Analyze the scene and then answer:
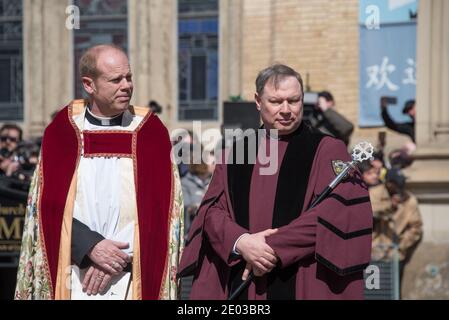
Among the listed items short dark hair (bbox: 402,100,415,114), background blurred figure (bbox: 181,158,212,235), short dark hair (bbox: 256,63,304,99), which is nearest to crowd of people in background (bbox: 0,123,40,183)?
background blurred figure (bbox: 181,158,212,235)

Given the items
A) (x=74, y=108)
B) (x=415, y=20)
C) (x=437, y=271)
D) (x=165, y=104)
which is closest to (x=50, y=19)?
(x=165, y=104)

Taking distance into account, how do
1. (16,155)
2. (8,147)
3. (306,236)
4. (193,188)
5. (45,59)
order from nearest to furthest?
(306,236) → (193,188) → (16,155) → (8,147) → (45,59)

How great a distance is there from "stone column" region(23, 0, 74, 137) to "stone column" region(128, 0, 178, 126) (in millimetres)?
988

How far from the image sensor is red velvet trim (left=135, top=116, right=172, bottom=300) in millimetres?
6793

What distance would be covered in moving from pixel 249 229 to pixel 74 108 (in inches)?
54.0

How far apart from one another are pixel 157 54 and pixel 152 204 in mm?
9165

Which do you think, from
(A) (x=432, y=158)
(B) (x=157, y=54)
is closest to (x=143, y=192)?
(A) (x=432, y=158)

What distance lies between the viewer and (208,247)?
258 inches

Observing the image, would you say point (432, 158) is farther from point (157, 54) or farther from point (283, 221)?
point (283, 221)

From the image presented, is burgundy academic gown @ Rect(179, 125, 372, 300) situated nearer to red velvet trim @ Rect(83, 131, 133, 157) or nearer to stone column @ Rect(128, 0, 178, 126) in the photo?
red velvet trim @ Rect(83, 131, 133, 157)

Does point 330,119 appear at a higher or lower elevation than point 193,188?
higher

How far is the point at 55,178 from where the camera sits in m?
6.89

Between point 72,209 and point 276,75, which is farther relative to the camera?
point 72,209

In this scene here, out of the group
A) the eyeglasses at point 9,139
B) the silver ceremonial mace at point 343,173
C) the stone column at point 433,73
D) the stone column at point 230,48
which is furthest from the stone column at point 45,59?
the silver ceremonial mace at point 343,173
